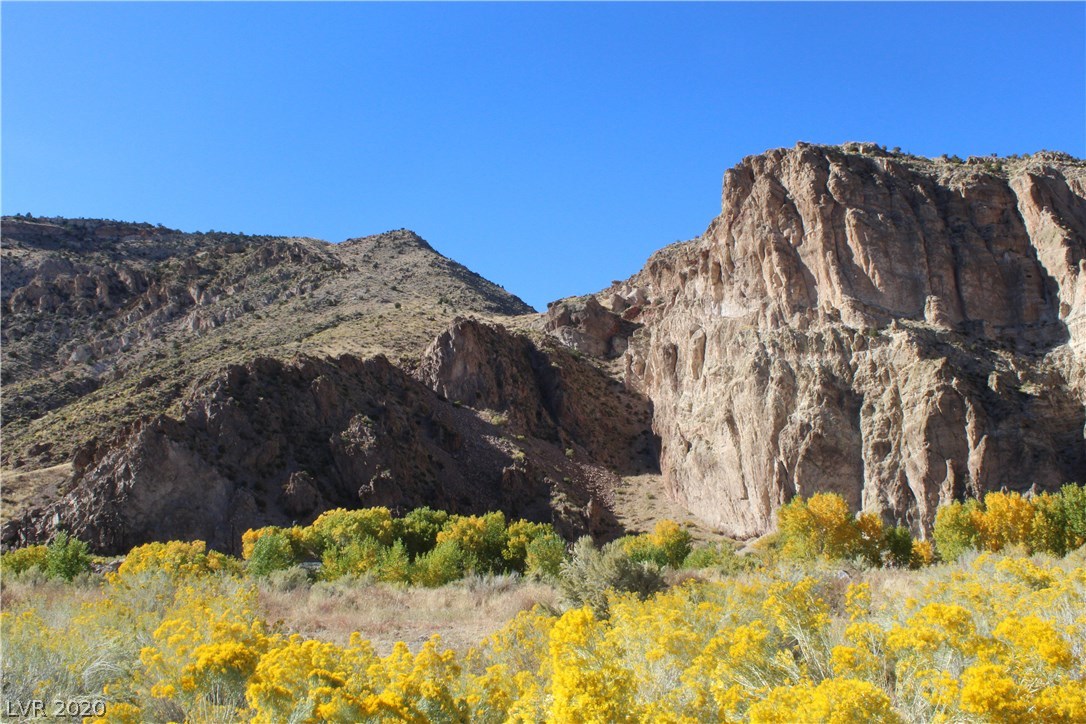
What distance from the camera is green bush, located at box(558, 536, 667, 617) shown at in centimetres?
1633

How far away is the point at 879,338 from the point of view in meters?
42.6

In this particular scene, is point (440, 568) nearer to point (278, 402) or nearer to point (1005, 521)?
point (1005, 521)

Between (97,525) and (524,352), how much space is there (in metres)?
36.1

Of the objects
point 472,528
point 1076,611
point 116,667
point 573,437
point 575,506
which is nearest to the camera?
point 116,667

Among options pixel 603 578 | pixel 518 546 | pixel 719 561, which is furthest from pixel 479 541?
pixel 603 578

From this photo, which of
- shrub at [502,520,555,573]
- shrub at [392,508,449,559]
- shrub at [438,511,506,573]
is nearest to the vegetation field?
shrub at [438,511,506,573]

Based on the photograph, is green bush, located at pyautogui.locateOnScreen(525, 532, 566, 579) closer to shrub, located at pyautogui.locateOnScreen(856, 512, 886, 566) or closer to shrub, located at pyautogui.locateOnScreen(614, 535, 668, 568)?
shrub, located at pyautogui.locateOnScreen(614, 535, 668, 568)

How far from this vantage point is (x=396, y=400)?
52875mm

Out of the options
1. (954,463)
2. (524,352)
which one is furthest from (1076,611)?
(524,352)

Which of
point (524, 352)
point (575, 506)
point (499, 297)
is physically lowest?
point (575, 506)

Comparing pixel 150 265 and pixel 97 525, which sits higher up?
pixel 150 265

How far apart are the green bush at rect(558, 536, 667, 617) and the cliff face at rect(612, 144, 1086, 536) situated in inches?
942

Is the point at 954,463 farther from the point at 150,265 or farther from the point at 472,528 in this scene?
the point at 150,265

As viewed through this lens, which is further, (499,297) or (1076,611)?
(499,297)
